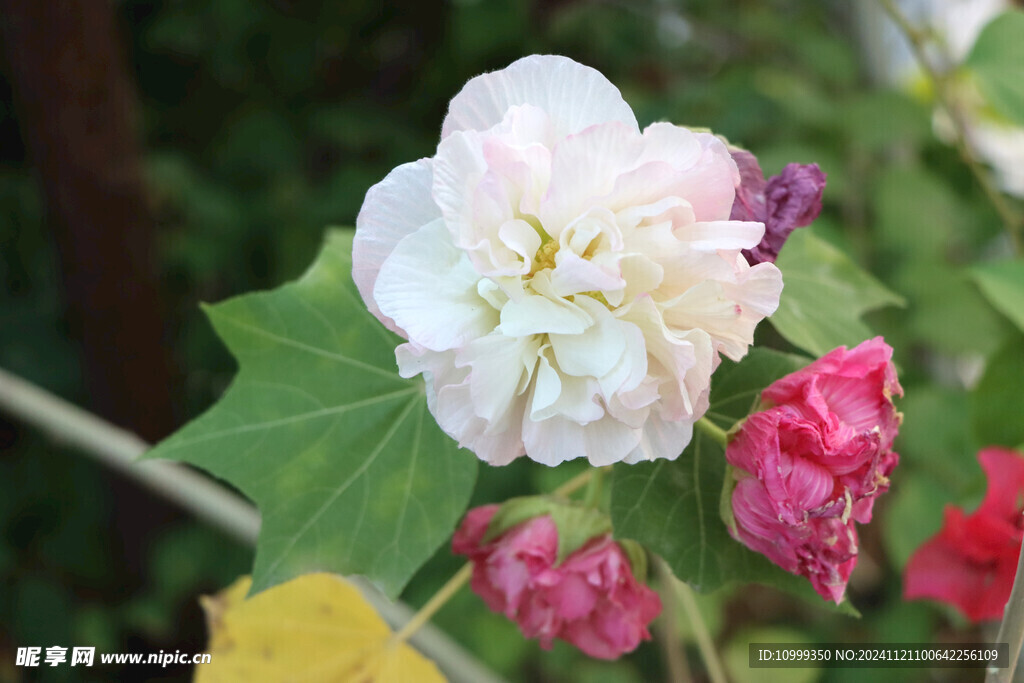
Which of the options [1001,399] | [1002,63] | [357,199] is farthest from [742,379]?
[357,199]

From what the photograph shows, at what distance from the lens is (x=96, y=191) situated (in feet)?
2.95

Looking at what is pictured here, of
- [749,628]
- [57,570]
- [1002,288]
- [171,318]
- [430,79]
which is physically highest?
[1002,288]

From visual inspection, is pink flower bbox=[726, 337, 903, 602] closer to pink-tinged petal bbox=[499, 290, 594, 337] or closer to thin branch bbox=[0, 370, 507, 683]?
pink-tinged petal bbox=[499, 290, 594, 337]

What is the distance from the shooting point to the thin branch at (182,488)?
49 cm

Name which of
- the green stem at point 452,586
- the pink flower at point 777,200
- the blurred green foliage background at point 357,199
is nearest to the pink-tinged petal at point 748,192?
the pink flower at point 777,200

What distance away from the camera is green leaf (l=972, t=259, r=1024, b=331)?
42cm

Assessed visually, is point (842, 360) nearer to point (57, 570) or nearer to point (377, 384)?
point (377, 384)

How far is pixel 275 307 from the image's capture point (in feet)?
1.30

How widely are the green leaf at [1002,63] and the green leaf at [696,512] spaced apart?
329mm

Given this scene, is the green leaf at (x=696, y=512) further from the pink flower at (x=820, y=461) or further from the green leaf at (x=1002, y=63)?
the green leaf at (x=1002, y=63)

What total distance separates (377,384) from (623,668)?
715mm

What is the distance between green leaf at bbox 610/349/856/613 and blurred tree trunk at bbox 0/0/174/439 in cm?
80

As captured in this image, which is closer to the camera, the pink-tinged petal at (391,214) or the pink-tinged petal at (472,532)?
the pink-tinged petal at (391,214)

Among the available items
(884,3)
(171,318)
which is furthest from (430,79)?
(884,3)
